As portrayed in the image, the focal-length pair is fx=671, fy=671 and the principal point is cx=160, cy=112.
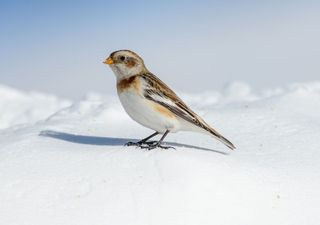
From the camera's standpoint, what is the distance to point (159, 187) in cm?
846

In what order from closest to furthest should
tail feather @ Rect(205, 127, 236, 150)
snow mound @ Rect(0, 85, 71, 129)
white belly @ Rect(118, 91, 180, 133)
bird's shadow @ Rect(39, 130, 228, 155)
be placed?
white belly @ Rect(118, 91, 180, 133)
tail feather @ Rect(205, 127, 236, 150)
bird's shadow @ Rect(39, 130, 228, 155)
snow mound @ Rect(0, 85, 71, 129)

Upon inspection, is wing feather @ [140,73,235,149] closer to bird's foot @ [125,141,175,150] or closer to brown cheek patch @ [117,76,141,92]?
brown cheek patch @ [117,76,141,92]

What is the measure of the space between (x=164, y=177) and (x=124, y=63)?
7.18 ft

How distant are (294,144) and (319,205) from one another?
2.34 metres

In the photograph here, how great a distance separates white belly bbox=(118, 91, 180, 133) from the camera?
9836mm

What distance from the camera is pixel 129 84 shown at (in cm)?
991

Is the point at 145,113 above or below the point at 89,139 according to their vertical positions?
below

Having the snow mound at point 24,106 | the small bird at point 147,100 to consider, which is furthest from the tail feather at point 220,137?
the snow mound at point 24,106

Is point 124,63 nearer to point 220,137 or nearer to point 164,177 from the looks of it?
point 220,137

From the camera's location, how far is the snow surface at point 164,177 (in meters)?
8.09

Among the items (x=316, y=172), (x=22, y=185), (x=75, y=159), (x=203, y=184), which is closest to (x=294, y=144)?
(x=316, y=172)

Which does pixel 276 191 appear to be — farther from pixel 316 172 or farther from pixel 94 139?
pixel 94 139

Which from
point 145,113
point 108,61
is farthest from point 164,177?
point 108,61

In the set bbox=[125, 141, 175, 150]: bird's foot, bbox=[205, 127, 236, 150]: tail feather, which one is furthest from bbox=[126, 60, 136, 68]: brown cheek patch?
bbox=[205, 127, 236, 150]: tail feather
